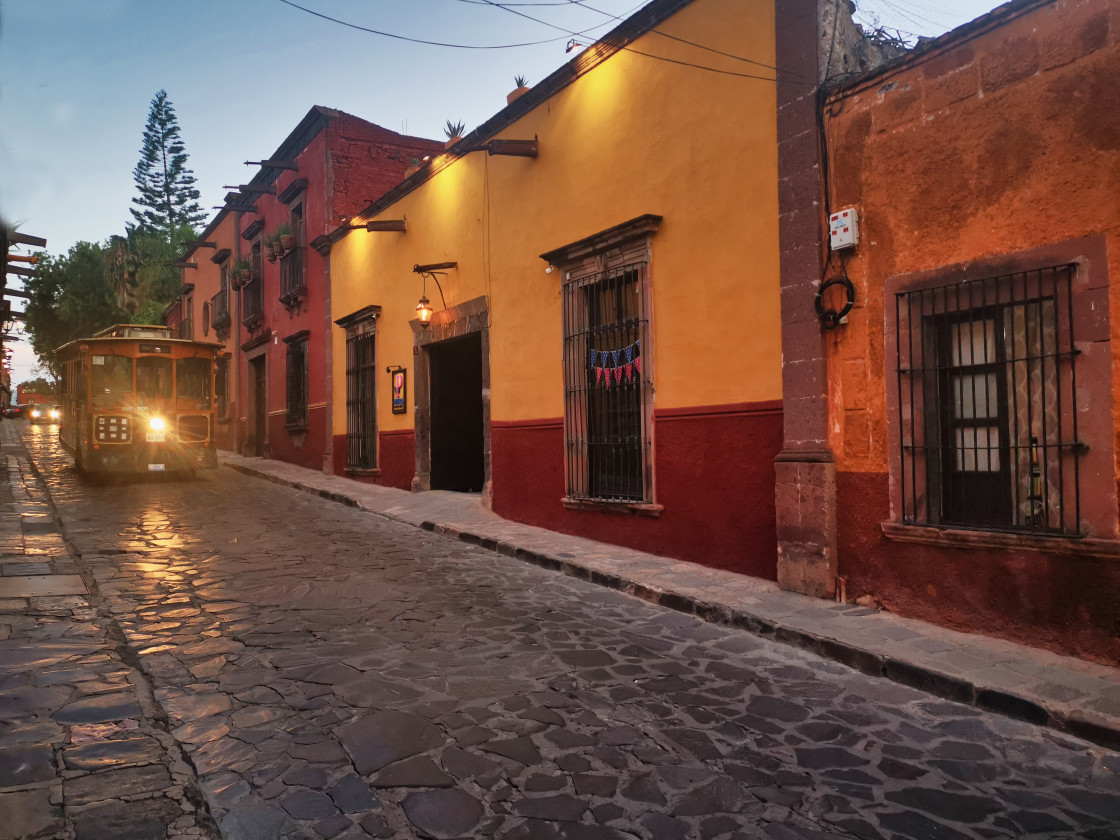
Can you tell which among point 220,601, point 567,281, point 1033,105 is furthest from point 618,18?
point 220,601

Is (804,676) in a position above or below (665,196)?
below

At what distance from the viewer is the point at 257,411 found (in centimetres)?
2320

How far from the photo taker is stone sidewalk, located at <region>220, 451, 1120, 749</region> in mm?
4094

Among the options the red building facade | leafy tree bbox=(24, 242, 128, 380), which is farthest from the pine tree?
the red building facade

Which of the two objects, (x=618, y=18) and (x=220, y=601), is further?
(x=618, y=18)

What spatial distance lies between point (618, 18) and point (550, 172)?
207cm

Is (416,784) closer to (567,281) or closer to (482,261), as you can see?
(567,281)

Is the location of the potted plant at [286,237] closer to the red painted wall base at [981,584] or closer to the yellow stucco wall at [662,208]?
the yellow stucco wall at [662,208]

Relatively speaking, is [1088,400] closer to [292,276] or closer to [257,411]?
[292,276]

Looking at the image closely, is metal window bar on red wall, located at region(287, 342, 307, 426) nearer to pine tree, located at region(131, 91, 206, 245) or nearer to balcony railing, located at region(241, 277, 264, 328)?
balcony railing, located at region(241, 277, 264, 328)

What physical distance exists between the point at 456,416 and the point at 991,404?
9662mm

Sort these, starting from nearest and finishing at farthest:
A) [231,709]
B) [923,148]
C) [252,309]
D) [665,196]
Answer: [231,709] < [923,148] < [665,196] < [252,309]

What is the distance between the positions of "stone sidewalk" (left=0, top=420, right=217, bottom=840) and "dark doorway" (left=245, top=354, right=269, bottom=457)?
17.3 meters

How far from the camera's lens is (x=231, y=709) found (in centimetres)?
396
